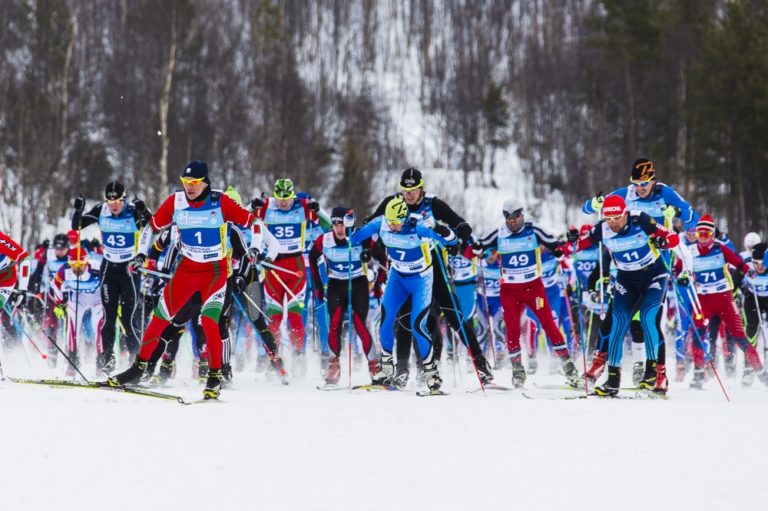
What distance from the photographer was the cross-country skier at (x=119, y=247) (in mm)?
11906

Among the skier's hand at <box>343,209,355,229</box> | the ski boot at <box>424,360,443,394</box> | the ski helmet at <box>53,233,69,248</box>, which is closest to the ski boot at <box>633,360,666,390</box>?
the ski boot at <box>424,360,443,394</box>

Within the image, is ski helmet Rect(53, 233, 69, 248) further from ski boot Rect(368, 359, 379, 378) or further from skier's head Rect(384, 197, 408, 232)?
skier's head Rect(384, 197, 408, 232)

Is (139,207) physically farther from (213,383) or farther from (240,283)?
(213,383)

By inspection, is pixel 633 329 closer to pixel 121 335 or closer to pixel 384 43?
pixel 121 335

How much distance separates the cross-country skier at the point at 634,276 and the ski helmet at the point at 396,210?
2091 millimetres

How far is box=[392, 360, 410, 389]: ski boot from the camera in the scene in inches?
410

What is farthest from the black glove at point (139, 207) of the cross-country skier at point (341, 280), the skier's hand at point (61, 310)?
the skier's hand at point (61, 310)

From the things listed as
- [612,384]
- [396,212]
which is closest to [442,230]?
[396,212]

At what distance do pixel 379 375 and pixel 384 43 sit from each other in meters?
57.7

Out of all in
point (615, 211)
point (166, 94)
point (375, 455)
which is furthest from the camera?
point (166, 94)

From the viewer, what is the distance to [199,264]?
8703 millimetres

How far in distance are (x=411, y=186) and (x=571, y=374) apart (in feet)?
9.38

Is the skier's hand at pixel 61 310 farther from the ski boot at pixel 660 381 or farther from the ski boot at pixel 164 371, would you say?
the ski boot at pixel 660 381

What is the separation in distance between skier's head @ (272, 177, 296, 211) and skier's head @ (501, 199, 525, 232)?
3191 mm
